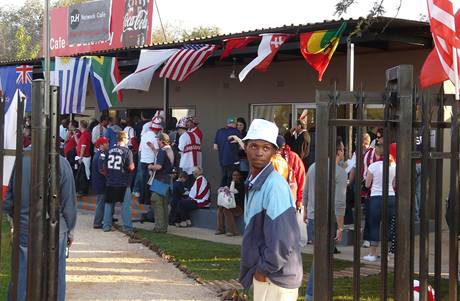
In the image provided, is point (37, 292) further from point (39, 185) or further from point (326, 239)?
point (326, 239)

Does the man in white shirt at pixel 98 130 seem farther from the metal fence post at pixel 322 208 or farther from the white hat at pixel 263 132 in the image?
the metal fence post at pixel 322 208

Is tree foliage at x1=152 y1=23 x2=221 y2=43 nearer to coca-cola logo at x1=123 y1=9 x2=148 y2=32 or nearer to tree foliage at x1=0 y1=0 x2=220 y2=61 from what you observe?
tree foliage at x1=0 y1=0 x2=220 y2=61

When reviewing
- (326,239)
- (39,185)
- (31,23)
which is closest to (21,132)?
(39,185)

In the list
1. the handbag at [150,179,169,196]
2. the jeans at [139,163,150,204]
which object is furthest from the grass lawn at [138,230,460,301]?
the jeans at [139,163,150,204]

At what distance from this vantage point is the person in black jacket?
1173cm

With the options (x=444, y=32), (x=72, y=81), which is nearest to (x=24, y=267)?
(x=444, y=32)

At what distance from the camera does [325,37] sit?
11.0 meters

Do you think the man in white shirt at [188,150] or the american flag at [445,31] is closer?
the american flag at [445,31]

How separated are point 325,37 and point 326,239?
24.1ft

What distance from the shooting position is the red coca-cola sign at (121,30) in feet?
83.7

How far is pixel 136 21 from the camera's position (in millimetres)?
25875

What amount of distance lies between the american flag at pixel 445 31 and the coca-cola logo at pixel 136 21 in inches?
836

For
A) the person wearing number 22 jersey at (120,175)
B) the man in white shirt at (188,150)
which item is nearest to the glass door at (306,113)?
the man in white shirt at (188,150)

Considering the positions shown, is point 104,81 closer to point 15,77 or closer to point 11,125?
point 15,77
